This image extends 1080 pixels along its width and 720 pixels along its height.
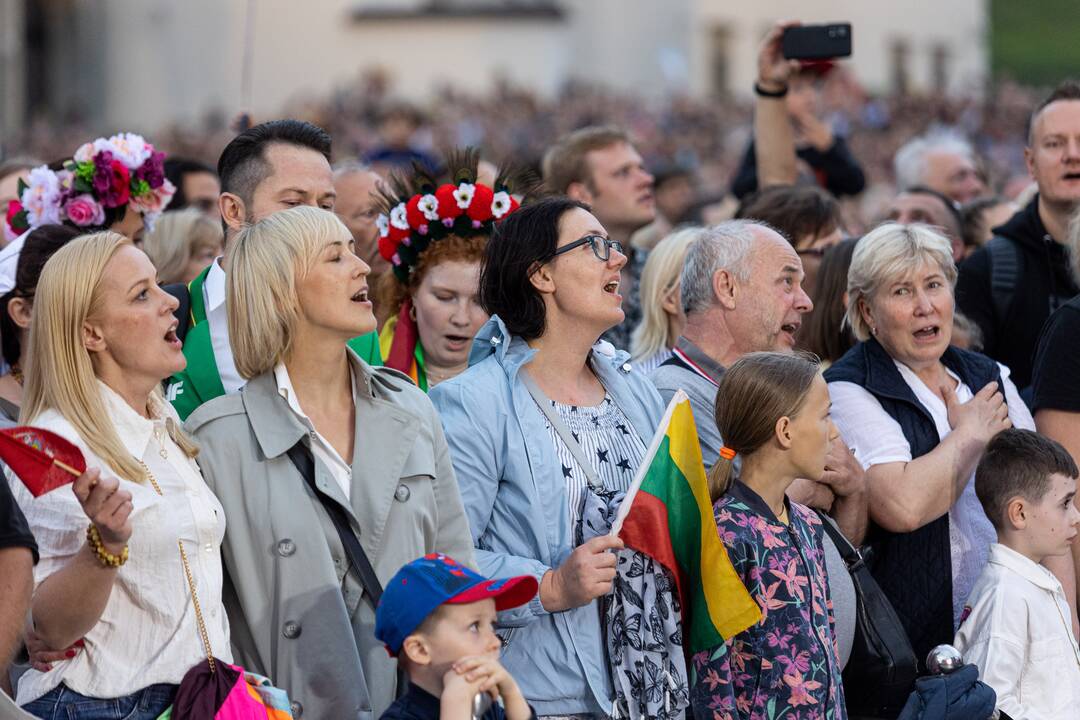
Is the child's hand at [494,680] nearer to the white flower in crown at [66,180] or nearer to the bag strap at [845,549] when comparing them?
the bag strap at [845,549]

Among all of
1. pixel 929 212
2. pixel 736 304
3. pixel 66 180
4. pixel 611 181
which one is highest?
pixel 66 180

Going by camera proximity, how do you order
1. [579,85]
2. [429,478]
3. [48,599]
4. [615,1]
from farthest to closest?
[615,1] < [579,85] < [429,478] < [48,599]

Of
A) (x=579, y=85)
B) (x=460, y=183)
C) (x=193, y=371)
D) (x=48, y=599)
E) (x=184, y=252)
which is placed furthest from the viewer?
(x=579, y=85)

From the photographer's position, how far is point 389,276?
22.7 feet

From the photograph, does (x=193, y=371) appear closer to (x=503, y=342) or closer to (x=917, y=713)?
(x=503, y=342)

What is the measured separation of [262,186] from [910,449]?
250 cm

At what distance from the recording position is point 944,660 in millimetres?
5223

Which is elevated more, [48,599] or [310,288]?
[310,288]

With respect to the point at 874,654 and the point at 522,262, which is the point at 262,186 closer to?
the point at 522,262

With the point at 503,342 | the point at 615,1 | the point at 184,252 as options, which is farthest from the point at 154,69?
the point at 503,342

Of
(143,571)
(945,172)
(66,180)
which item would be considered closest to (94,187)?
(66,180)

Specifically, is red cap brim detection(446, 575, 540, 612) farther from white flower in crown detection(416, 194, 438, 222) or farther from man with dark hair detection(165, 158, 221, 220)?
man with dark hair detection(165, 158, 221, 220)

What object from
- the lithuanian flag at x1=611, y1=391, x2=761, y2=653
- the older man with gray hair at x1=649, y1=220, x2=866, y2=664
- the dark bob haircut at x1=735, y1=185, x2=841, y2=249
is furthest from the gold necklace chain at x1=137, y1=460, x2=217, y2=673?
the dark bob haircut at x1=735, y1=185, x2=841, y2=249

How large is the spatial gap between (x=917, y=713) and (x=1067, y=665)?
0.61m
